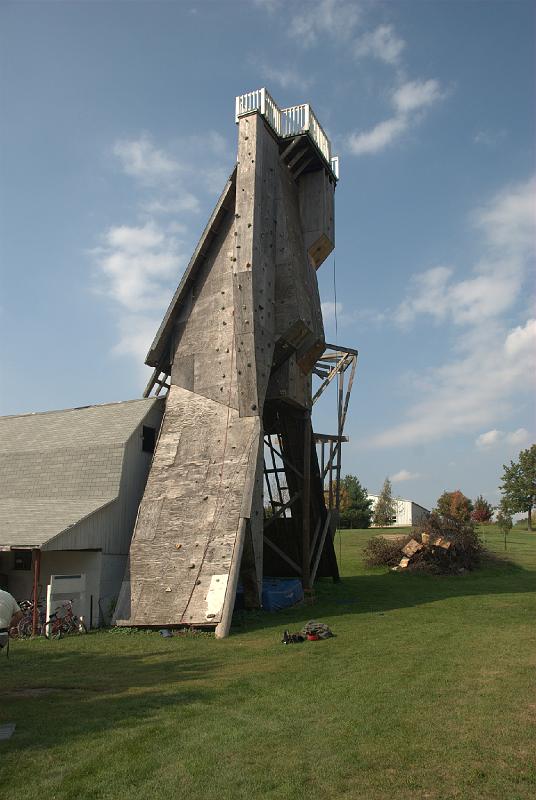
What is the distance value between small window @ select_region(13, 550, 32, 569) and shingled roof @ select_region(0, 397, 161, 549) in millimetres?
1649

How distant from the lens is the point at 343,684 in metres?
9.83

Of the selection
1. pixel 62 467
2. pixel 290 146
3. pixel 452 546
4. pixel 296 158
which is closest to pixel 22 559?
pixel 62 467

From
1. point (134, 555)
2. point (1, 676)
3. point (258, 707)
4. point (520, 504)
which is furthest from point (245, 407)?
point (520, 504)

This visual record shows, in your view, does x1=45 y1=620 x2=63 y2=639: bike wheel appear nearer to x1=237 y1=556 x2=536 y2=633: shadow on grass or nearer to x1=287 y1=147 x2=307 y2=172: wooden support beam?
x1=237 y1=556 x2=536 y2=633: shadow on grass

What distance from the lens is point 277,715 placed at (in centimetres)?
829

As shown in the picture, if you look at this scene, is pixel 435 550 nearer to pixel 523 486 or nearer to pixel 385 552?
pixel 385 552

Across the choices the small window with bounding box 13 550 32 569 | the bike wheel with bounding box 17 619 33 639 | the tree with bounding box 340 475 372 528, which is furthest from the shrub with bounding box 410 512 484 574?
the tree with bounding box 340 475 372 528

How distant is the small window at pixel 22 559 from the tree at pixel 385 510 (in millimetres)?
48876

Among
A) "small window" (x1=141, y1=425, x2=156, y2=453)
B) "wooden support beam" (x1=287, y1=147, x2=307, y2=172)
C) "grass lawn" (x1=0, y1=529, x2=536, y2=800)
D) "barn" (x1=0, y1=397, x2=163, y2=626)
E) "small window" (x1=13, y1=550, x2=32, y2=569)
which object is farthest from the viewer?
"wooden support beam" (x1=287, y1=147, x2=307, y2=172)

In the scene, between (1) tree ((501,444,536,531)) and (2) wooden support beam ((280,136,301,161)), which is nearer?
(2) wooden support beam ((280,136,301,161))

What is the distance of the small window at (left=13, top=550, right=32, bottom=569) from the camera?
21344mm

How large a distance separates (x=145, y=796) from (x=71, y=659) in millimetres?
8323

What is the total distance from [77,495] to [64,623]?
5.31 meters

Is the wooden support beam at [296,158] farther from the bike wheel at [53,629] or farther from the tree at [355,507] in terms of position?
the tree at [355,507]
